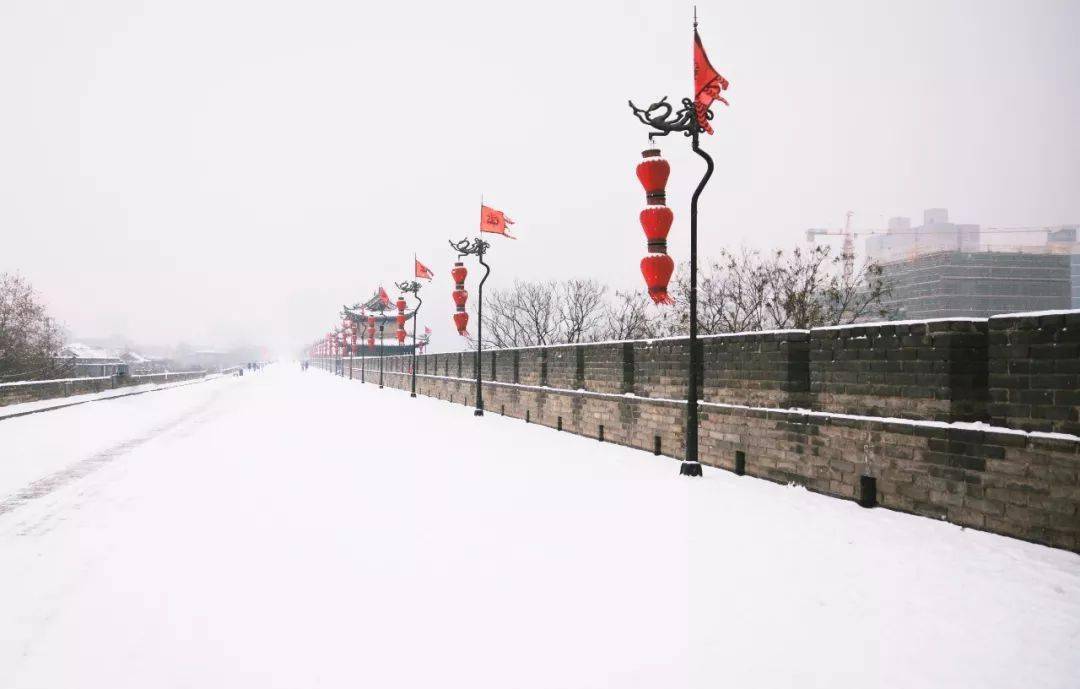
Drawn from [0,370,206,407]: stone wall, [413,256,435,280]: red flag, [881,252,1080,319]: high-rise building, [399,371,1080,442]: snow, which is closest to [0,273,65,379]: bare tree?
[0,370,206,407]: stone wall

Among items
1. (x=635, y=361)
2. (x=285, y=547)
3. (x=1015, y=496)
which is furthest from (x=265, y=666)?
(x=635, y=361)

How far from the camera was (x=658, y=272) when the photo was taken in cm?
970

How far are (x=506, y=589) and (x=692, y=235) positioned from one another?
6.70 metres

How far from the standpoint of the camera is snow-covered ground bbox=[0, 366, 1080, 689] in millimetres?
3346

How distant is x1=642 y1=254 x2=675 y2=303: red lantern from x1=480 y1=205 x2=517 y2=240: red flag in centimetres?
1238

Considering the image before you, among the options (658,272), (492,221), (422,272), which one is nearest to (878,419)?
(658,272)

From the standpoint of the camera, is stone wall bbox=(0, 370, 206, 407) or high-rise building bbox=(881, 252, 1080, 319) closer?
stone wall bbox=(0, 370, 206, 407)

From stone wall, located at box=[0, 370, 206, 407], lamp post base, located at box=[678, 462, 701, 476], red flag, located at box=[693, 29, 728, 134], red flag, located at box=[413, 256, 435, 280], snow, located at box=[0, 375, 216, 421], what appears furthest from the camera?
red flag, located at box=[413, 256, 435, 280]

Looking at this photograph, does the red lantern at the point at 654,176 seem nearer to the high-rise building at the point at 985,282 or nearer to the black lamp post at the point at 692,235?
the black lamp post at the point at 692,235

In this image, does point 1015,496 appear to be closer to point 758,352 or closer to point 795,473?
point 795,473

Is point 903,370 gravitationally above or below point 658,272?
below

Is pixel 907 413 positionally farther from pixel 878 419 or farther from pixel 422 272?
pixel 422 272

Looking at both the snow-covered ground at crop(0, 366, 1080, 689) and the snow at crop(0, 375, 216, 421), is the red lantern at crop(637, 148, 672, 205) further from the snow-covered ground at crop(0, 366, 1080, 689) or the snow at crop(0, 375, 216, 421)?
the snow at crop(0, 375, 216, 421)

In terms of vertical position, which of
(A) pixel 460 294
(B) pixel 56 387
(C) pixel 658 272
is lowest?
(B) pixel 56 387
